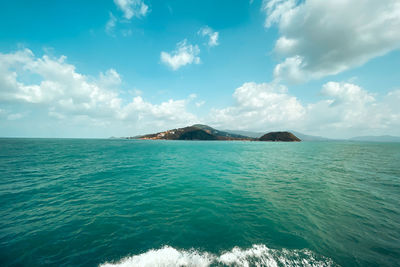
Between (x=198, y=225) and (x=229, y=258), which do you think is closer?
(x=229, y=258)

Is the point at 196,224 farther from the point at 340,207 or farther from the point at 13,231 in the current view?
the point at 340,207

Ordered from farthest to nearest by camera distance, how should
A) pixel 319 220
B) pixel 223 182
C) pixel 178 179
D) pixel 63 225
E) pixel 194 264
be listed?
pixel 178 179, pixel 223 182, pixel 319 220, pixel 63 225, pixel 194 264

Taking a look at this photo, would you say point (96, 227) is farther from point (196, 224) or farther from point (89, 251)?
point (196, 224)

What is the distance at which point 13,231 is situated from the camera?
936 centimetres

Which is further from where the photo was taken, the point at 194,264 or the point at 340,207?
the point at 340,207

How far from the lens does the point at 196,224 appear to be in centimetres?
1016

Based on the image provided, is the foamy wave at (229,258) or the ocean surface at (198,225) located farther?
the ocean surface at (198,225)

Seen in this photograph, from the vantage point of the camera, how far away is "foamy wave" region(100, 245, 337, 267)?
7012 millimetres

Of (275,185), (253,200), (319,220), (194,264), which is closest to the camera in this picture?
(194,264)

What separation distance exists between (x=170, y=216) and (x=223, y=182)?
33.5 ft

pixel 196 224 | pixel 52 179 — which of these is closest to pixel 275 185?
pixel 196 224

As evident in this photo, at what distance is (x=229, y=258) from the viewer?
23.9 feet

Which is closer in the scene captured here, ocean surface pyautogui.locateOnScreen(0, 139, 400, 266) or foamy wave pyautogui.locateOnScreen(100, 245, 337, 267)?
foamy wave pyautogui.locateOnScreen(100, 245, 337, 267)

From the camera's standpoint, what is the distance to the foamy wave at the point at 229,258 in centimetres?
701
